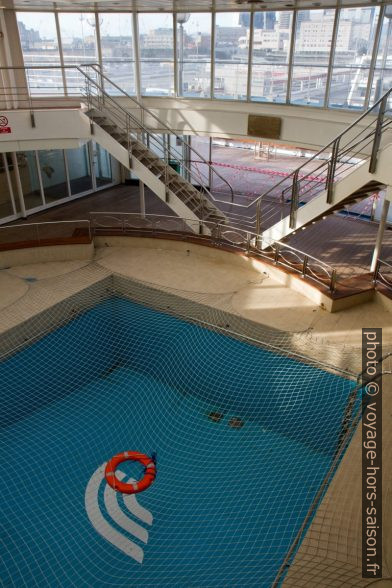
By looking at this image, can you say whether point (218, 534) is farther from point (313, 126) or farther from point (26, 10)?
point (26, 10)

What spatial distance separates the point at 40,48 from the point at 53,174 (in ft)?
5.82

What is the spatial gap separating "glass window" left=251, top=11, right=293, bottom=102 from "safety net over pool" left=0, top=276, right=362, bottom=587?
353cm

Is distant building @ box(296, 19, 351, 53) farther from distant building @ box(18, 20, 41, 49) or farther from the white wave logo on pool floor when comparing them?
the white wave logo on pool floor

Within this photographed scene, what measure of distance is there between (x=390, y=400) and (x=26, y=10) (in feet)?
21.9

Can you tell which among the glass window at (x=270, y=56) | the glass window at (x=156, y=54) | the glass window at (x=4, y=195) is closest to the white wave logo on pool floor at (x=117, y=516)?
the glass window at (x=4, y=195)

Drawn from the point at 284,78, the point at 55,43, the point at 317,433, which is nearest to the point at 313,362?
the point at 317,433

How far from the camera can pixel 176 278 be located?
197 inches

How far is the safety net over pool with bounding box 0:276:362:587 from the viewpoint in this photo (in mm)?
2826

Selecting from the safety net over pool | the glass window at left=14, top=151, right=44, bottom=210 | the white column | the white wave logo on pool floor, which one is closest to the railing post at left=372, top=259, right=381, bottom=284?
the safety net over pool

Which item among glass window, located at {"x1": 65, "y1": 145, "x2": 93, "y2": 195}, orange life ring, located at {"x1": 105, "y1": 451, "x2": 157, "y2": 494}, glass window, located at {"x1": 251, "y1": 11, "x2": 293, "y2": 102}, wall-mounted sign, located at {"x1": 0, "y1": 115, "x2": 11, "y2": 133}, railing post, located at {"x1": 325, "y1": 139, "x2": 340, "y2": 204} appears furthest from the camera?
glass window, located at {"x1": 65, "y1": 145, "x2": 93, "y2": 195}

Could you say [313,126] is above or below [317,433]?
above

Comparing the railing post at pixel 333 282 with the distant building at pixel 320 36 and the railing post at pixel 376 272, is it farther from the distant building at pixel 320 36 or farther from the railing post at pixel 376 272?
the distant building at pixel 320 36

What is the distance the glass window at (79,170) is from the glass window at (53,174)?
0.15m

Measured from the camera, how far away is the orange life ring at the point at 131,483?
3.29m
